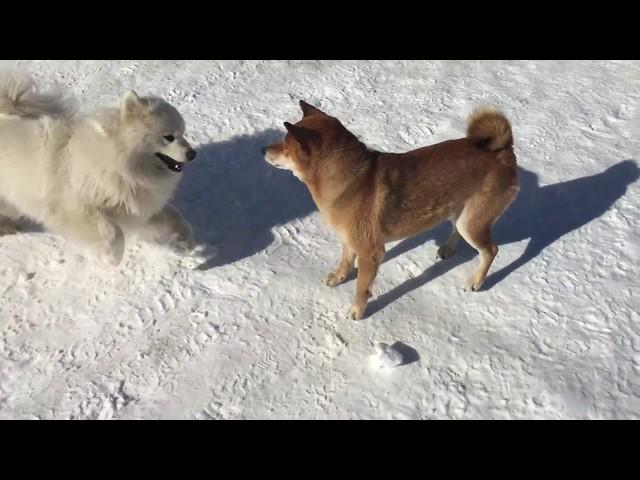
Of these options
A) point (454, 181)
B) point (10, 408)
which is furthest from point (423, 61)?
point (10, 408)

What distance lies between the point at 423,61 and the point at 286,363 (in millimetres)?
3624

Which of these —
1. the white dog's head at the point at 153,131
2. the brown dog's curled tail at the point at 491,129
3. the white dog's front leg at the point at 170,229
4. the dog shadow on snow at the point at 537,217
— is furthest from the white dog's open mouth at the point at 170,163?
the brown dog's curled tail at the point at 491,129

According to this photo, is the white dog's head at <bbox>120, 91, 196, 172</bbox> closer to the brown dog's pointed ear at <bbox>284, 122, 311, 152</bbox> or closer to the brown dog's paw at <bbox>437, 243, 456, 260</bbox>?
the brown dog's pointed ear at <bbox>284, 122, 311, 152</bbox>

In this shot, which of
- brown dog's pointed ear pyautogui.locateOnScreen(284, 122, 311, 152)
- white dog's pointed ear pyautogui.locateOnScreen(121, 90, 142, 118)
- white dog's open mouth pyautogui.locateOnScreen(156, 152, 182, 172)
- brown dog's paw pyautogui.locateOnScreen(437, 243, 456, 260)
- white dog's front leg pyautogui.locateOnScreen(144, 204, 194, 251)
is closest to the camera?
brown dog's pointed ear pyautogui.locateOnScreen(284, 122, 311, 152)

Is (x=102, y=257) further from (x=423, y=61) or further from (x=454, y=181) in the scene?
(x=423, y=61)

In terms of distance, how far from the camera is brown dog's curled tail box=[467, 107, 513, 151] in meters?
3.14

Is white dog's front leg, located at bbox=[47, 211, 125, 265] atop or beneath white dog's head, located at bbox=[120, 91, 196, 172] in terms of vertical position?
beneath

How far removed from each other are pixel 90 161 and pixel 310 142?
54.3 inches

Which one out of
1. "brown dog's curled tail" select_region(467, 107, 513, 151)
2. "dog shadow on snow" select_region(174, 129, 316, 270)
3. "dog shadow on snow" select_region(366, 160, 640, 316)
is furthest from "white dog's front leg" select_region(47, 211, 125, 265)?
"brown dog's curled tail" select_region(467, 107, 513, 151)

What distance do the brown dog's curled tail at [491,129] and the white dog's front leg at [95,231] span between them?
7.96 feet

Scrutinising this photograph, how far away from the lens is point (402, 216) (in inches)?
125

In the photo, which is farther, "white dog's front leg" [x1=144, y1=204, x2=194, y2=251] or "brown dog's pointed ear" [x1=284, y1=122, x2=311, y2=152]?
"white dog's front leg" [x1=144, y1=204, x2=194, y2=251]

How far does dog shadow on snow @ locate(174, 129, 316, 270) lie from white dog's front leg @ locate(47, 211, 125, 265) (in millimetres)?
621

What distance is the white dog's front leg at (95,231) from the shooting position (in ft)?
10.9
